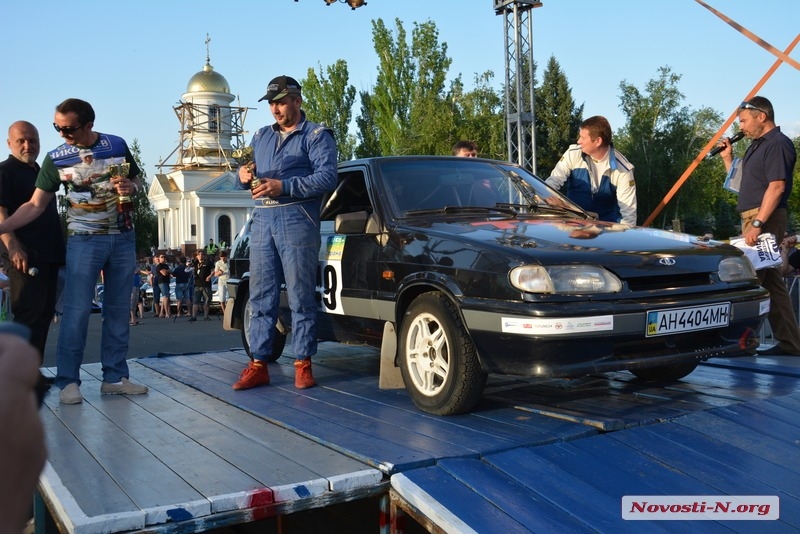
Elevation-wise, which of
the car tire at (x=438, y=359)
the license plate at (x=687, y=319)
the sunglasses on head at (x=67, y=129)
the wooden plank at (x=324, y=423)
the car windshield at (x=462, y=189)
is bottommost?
the wooden plank at (x=324, y=423)

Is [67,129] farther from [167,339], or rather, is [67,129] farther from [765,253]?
[167,339]

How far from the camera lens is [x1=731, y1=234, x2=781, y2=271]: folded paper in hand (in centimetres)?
577

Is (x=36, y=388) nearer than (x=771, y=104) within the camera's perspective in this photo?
Yes

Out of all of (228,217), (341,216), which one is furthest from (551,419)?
(228,217)

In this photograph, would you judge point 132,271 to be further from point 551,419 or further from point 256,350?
point 551,419

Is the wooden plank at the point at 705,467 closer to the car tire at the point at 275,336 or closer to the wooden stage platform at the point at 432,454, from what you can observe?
the wooden stage platform at the point at 432,454

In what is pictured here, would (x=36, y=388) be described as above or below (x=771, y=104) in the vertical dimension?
below

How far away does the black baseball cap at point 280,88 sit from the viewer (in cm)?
500

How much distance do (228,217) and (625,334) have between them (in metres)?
67.7

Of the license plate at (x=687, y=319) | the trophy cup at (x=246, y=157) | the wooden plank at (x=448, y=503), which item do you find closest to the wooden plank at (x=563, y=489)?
the wooden plank at (x=448, y=503)

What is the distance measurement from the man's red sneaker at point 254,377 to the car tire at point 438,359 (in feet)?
3.93

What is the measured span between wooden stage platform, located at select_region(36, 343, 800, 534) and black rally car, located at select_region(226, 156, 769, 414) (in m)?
0.31

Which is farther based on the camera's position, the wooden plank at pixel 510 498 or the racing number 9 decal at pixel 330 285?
the racing number 9 decal at pixel 330 285

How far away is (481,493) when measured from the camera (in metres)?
2.96
